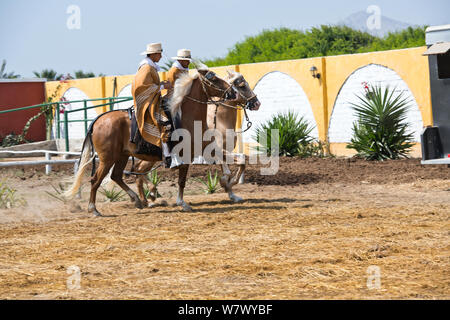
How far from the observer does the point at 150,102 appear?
36.1 feet

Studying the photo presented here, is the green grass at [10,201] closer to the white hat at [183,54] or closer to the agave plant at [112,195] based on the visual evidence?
the agave plant at [112,195]

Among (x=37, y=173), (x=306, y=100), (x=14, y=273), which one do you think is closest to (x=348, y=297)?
(x=14, y=273)

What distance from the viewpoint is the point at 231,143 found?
12.7 metres

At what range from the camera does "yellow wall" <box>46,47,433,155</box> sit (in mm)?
18016

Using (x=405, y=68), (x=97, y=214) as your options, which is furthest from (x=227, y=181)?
(x=405, y=68)

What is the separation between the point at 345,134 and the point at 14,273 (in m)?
14.6

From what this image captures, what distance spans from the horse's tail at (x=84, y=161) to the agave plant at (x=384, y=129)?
812cm

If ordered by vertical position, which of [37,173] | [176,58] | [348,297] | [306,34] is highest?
[306,34]

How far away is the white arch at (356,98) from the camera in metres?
18.1

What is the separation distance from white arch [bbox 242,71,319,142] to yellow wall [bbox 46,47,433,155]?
6.5 inches

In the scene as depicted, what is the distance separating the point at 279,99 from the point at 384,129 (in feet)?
Result: 18.2

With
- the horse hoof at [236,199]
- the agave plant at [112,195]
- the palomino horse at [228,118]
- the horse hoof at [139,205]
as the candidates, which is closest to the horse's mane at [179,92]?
the palomino horse at [228,118]

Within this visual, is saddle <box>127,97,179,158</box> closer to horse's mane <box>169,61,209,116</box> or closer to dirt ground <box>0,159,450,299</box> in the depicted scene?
horse's mane <box>169,61,209,116</box>

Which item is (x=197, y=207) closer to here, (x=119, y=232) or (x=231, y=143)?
(x=231, y=143)
